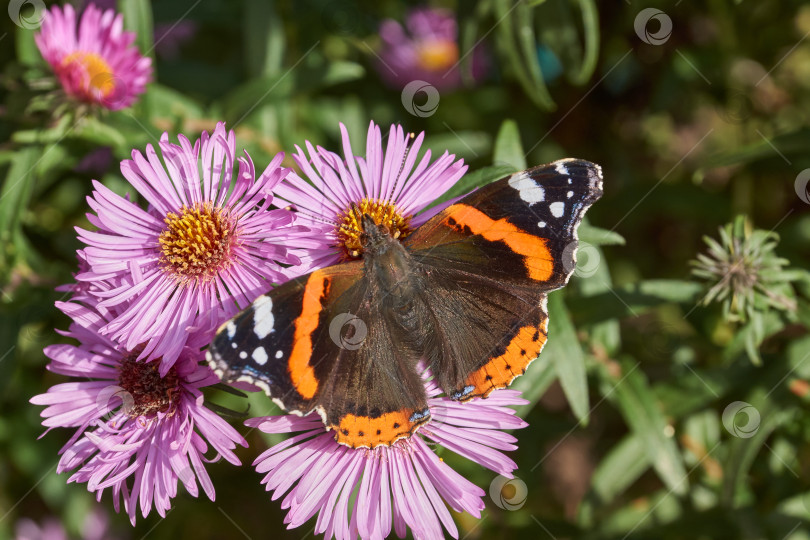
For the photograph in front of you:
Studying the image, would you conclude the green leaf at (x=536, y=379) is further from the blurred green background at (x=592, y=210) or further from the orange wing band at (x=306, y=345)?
the orange wing band at (x=306, y=345)

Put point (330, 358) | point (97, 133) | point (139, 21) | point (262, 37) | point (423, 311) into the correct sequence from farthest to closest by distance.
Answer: point (262, 37) → point (139, 21) → point (97, 133) → point (423, 311) → point (330, 358)

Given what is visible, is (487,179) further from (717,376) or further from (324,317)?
(717,376)

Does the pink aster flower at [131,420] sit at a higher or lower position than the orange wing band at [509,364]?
lower

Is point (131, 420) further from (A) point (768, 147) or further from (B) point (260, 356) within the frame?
(A) point (768, 147)

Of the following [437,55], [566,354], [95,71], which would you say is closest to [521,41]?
[566,354]

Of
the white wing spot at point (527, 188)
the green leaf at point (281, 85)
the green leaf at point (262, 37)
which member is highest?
the green leaf at point (262, 37)

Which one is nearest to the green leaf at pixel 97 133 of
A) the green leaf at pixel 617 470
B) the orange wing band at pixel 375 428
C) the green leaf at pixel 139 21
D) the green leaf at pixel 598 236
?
the green leaf at pixel 139 21
